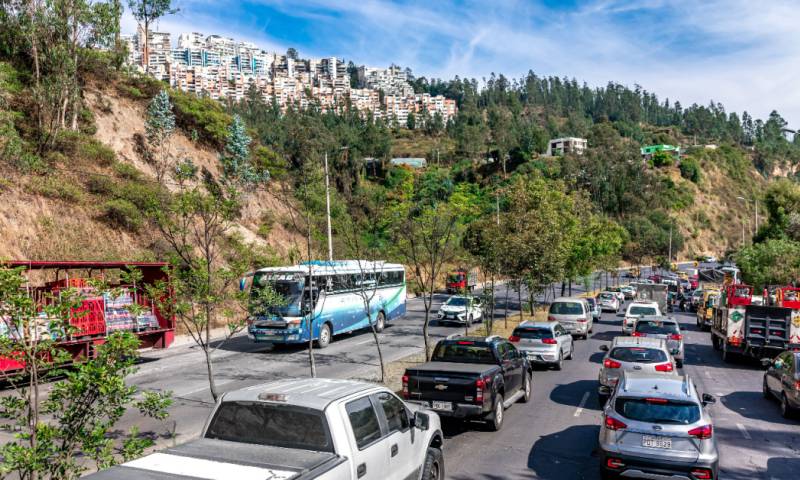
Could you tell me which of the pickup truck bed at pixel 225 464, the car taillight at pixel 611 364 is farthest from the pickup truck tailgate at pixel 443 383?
the pickup truck bed at pixel 225 464

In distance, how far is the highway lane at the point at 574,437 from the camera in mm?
9727

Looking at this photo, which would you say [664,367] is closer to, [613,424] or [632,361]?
[632,361]

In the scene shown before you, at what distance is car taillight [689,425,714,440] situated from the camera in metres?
8.45

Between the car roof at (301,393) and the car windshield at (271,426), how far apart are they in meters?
0.06

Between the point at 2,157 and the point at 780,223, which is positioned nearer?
the point at 2,157

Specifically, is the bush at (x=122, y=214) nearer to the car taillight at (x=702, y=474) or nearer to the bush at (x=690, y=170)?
the car taillight at (x=702, y=474)

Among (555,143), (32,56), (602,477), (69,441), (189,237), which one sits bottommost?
(602,477)

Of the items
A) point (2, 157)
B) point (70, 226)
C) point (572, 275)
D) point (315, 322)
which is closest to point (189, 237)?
point (70, 226)

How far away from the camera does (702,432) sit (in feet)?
27.8

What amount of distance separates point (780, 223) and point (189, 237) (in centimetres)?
4675

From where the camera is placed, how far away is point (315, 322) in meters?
23.3

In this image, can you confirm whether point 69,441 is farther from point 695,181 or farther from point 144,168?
point 695,181

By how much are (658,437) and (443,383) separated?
3957mm

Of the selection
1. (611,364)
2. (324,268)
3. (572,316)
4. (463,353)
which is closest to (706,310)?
(572,316)
